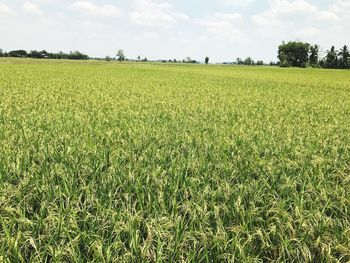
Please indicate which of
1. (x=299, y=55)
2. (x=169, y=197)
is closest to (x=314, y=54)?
(x=299, y=55)

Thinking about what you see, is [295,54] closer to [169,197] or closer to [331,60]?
[331,60]

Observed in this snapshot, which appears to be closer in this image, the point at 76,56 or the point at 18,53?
the point at 18,53

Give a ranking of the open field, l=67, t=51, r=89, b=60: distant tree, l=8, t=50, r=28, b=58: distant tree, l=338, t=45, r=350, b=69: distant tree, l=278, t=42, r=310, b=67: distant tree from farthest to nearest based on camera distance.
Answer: l=67, t=51, r=89, b=60: distant tree < l=8, t=50, r=28, b=58: distant tree < l=278, t=42, r=310, b=67: distant tree < l=338, t=45, r=350, b=69: distant tree < the open field

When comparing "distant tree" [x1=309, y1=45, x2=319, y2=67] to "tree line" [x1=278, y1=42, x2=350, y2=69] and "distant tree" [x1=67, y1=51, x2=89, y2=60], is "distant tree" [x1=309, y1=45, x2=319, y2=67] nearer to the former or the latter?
"tree line" [x1=278, y1=42, x2=350, y2=69]

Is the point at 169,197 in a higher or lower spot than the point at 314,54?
lower

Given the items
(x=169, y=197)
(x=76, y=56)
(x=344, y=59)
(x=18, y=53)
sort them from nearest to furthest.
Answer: (x=169, y=197) < (x=344, y=59) < (x=18, y=53) < (x=76, y=56)

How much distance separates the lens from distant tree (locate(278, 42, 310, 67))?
447ft

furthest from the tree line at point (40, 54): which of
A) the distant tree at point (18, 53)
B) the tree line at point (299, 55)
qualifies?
the tree line at point (299, 55)

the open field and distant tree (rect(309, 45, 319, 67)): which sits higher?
distant tree (rect(309, 45, 319, 67))

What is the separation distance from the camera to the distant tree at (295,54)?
13625cm

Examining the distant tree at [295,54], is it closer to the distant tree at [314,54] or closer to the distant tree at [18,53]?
the distant tree at [314,54]

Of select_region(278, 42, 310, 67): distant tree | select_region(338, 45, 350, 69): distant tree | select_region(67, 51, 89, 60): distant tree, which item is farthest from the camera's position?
select_region(67, 51, 89, 60): distant tree

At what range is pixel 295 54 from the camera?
138000 mm

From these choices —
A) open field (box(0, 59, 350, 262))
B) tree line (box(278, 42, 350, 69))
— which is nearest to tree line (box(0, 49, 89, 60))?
tree line (box(278, 42, 350, 69))
